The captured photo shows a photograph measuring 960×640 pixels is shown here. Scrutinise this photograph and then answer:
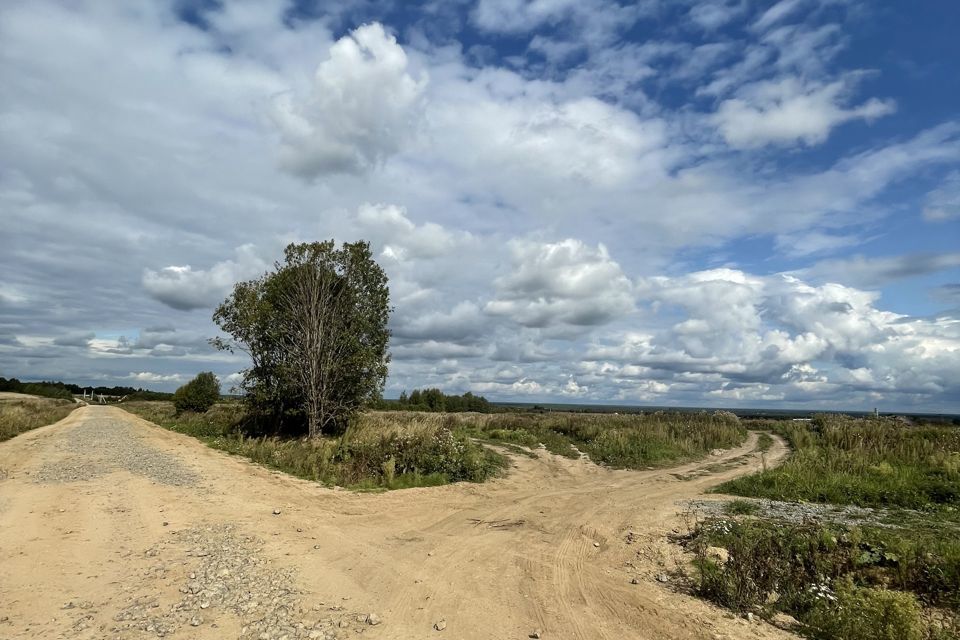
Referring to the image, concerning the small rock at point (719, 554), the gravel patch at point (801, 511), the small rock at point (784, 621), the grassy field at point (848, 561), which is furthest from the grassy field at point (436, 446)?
the small rock at point (784, 621)

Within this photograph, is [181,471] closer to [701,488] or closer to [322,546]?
[322,546]

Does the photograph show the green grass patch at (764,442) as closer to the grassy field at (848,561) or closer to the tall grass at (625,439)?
the tall grass at (625,439)

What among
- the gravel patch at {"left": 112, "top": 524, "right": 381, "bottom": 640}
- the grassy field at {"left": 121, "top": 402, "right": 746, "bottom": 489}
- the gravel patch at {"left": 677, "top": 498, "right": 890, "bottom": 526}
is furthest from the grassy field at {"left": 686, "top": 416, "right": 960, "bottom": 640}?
the grassy field at {"left": 121, "top": 402, "right": 746, "bottom": 489}

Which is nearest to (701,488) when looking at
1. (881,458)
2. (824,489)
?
(824,489)

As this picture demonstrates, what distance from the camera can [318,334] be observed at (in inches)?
844

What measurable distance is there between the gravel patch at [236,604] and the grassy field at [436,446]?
599 centimetres

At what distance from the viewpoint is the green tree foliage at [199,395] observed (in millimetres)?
46219

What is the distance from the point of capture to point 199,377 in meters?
47.3

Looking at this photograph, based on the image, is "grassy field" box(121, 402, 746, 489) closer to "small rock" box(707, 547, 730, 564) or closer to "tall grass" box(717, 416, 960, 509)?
"tall grass" box(717, 416, 960, 509)

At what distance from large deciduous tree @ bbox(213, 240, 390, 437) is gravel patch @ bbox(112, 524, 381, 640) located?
45.4 ft

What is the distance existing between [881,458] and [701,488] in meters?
7.53

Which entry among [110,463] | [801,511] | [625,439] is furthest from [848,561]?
[110,463]

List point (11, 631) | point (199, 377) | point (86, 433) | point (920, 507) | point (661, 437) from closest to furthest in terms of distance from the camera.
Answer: point (11, 631)
point (920, 507)
point (661, 437)
point (86, 433)
point (199, 377)

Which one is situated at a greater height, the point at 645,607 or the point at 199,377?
the point at 199,377
